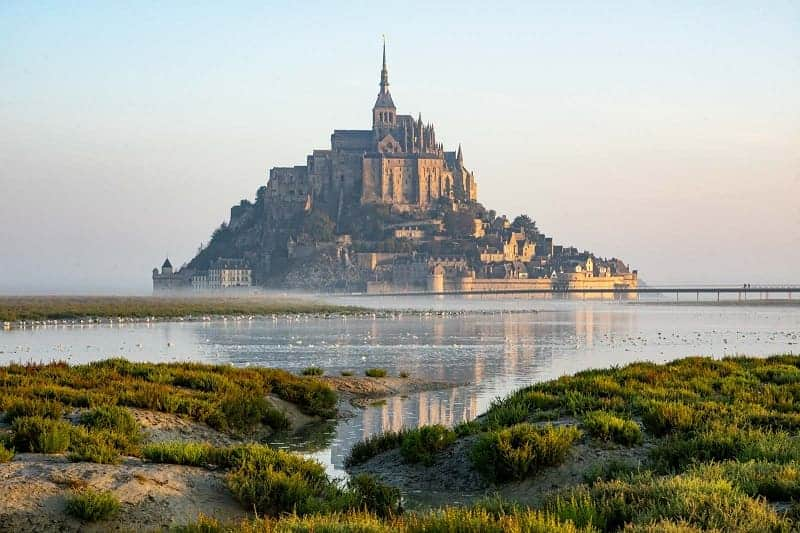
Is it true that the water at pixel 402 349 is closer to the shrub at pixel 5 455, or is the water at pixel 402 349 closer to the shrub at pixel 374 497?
the shrub at pixel 374 497

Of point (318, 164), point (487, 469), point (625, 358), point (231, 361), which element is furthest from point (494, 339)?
point (318, 164)

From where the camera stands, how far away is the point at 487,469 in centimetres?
1366

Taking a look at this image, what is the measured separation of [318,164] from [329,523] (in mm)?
192016

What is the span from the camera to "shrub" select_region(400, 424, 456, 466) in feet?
49.5

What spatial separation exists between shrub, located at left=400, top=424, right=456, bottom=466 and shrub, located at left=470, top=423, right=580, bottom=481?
50.3 inches

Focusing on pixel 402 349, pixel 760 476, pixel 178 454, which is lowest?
pixel 402 349

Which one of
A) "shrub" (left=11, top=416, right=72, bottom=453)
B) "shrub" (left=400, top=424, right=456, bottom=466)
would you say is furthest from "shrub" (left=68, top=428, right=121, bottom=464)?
"shrub" (left=400, top=424, right=456, bottom=466)

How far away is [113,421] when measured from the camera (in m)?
15.4

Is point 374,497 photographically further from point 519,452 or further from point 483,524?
point 483,524

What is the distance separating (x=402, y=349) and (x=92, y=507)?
35.8 metres

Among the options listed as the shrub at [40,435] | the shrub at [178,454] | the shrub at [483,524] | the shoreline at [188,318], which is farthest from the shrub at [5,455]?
the shoreline at [188,318]

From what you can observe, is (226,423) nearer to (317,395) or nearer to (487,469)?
(317,395)

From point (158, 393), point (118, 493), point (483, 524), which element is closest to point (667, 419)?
point (483, 524)

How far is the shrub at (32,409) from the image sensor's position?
1535 centimetres
